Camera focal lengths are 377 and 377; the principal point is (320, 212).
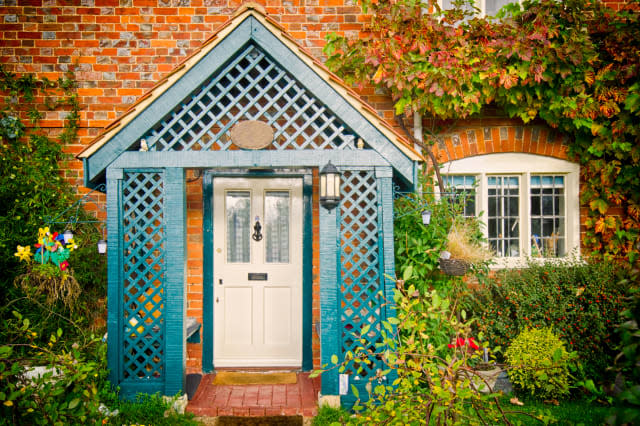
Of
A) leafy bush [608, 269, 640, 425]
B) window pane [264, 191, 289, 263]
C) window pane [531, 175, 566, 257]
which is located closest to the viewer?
leafy bush [608, 269, 640, 425]

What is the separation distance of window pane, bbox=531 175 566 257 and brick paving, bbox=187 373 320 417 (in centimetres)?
364

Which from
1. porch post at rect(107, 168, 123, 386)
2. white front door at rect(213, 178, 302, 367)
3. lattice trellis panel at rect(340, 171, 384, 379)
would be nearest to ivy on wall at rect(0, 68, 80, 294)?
porch post at rect(107, 168, 123, 386)

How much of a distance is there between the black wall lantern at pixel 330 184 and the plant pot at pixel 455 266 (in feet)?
4.99

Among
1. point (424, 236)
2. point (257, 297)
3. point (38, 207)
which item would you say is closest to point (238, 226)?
point (257, 297)

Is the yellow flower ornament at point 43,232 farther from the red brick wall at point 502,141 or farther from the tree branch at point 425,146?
the red brick wall at point 502,141

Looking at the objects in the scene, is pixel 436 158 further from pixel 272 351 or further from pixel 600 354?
pixel 272 351

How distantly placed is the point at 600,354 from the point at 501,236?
1.75 metres

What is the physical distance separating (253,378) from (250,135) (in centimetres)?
301

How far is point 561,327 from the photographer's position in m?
4.52

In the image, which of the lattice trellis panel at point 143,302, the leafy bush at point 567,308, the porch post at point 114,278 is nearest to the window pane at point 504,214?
the leafy bush at point 567,308

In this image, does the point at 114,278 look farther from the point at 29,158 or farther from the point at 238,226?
the point at 29,158

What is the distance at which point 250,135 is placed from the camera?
381 centimetres

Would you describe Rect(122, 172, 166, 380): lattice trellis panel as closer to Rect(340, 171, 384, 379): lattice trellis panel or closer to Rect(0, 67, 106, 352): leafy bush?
Rect(0, 67, 106, 352): leafy bush

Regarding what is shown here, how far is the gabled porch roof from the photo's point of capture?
12.1ft
